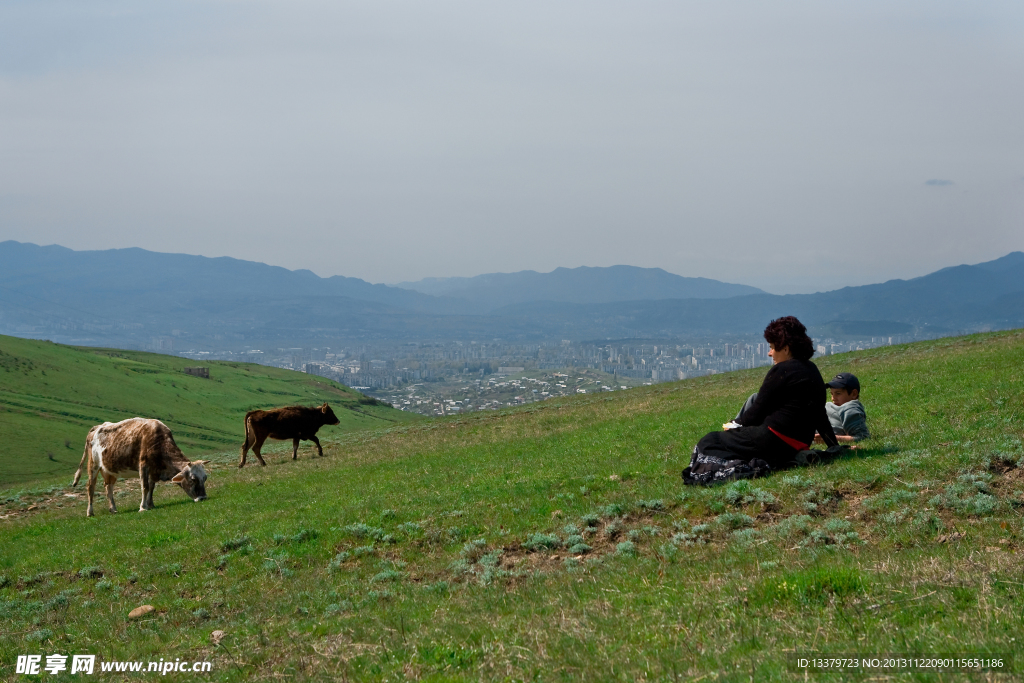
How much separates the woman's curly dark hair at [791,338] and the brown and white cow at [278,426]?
25.3 metres

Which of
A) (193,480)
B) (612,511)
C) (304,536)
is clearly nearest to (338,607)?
(304,536)

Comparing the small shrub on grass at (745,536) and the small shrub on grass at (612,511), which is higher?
the small shrub on grass at (745,536)

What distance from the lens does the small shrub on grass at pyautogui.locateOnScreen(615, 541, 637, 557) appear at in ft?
34.3

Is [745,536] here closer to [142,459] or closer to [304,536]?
[304,536]

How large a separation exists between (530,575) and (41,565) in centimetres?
1218

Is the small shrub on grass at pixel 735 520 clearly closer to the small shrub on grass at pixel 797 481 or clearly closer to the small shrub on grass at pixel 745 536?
the small shrub on grass at pixel 745 536

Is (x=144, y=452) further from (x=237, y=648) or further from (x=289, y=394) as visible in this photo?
(x=289, y=394)

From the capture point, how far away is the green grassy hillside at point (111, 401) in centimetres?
6588

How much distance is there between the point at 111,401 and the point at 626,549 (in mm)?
104351

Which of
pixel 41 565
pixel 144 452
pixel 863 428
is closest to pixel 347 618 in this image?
pixel 41 565

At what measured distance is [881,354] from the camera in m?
46.7

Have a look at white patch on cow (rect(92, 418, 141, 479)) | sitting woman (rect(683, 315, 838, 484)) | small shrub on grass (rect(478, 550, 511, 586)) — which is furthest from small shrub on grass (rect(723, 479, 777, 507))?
white patch on cow (rect(92, 418, 141, 479))

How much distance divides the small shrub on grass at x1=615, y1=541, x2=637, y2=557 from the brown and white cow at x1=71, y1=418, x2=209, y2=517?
16.9 meters

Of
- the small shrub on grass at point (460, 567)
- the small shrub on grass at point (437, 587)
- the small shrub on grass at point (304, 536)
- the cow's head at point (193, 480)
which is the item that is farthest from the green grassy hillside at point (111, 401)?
the small shrub on grass at point (437, 587)
